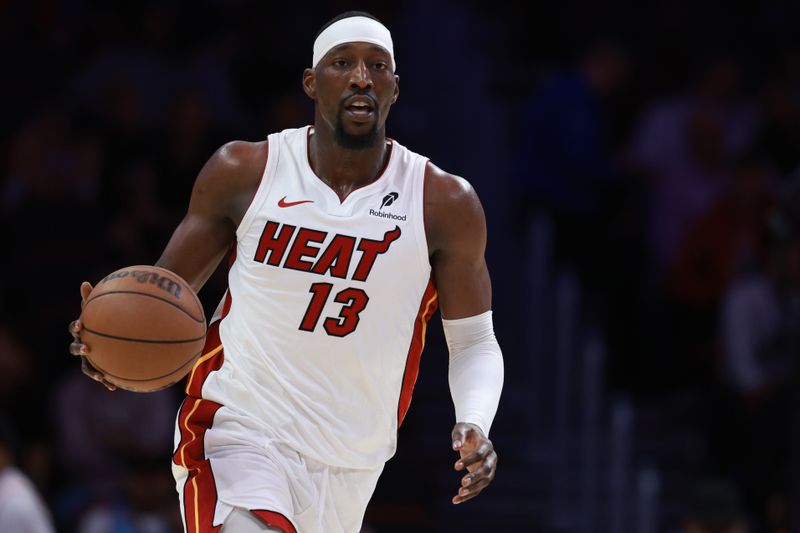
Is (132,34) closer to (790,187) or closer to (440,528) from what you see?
(440,528)

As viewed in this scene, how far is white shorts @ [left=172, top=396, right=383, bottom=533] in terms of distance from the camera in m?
5.30

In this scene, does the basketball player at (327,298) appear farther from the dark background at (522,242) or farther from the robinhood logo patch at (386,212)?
the dark background at (522,242)

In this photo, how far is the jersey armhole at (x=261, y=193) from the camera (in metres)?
5.63

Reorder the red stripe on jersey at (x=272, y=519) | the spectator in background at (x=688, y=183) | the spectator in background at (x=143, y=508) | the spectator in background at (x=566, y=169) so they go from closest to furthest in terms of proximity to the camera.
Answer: the red stripe on jersey at (x=272, y=519)
the spectator in background at (x=143, y=508)
the spectator in background at (x=566, y=169)
the spectator in background at (x=688, y=183)

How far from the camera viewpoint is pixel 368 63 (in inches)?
225

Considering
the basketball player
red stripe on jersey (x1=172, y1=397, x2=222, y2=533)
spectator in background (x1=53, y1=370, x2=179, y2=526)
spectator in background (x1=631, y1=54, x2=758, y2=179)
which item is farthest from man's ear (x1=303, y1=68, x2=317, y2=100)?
spectator in background (x1=631, y1=54, x2=758, y2=179)

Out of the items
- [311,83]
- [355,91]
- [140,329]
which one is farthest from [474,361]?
[140,329]

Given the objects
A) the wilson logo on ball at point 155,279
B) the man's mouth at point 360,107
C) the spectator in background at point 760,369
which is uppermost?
the spectator in background at point 760,369

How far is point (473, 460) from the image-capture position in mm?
5219

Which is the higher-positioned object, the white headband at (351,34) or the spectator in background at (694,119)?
the spectator in background at (694,119)

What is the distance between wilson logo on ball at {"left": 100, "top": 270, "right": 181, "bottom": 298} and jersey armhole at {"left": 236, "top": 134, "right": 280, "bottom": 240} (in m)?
0.39

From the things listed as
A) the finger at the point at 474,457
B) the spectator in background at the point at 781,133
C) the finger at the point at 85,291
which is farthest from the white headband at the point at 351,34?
the spectator in background at the point at 781,133

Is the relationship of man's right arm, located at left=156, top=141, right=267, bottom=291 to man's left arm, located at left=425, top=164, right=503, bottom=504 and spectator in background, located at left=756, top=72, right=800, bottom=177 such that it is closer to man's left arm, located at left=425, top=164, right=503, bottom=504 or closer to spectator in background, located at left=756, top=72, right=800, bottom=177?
man's left arm, located at left=425, top=164, right=503, bottom=504

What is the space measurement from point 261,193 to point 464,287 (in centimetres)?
83
